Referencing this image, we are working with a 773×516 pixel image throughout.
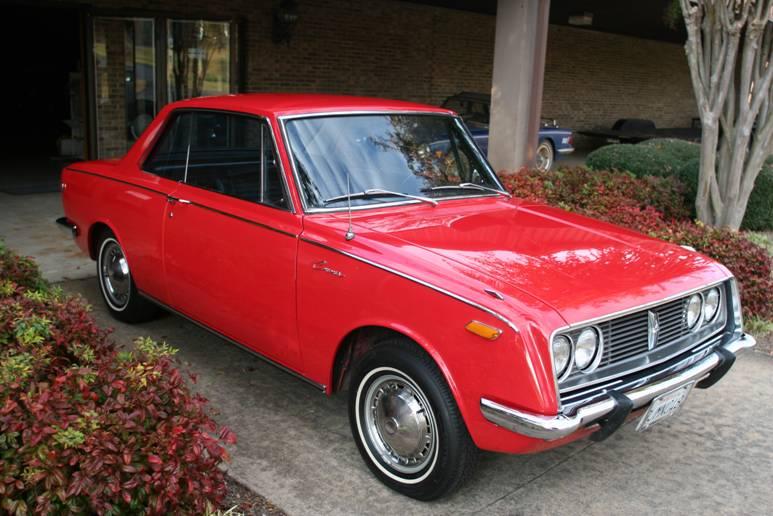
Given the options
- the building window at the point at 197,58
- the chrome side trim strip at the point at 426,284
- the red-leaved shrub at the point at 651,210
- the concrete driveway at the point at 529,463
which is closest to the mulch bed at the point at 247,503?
the concrete driveway at the point at 529,463

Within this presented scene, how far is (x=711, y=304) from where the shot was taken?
3836 millimetres

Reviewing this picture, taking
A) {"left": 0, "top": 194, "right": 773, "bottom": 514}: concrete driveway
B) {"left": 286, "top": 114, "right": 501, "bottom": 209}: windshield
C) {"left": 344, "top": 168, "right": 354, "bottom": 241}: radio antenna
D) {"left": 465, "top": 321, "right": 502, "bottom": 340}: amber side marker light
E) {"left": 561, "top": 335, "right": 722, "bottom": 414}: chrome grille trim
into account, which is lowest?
{"left": 0, "top": 194, "right": 773, "bottom": 514}: concrete driveway

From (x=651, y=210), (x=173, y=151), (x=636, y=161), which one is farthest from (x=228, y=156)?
(x=636, y=161)

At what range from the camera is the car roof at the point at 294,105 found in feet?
13.7

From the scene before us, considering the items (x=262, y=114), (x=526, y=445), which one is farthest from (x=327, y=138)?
(x=526, y=445)

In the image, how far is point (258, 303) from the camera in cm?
397

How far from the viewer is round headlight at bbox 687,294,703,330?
3.66m

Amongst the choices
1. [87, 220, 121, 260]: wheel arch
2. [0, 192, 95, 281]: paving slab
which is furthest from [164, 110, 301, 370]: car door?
[0, 192, 95, 281]: paving slab

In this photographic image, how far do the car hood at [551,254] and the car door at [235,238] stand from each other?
1.66 feet

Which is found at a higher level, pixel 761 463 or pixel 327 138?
pixel 327 138

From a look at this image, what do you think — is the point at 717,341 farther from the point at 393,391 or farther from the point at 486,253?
the point at 393,391

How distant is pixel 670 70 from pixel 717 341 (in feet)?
80.5

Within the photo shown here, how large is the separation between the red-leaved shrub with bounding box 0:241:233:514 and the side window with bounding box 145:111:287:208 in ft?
4.26

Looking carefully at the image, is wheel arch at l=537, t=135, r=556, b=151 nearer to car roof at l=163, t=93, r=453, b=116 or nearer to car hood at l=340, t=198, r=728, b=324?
car roof at l=163, t=93, r=453, b=116
